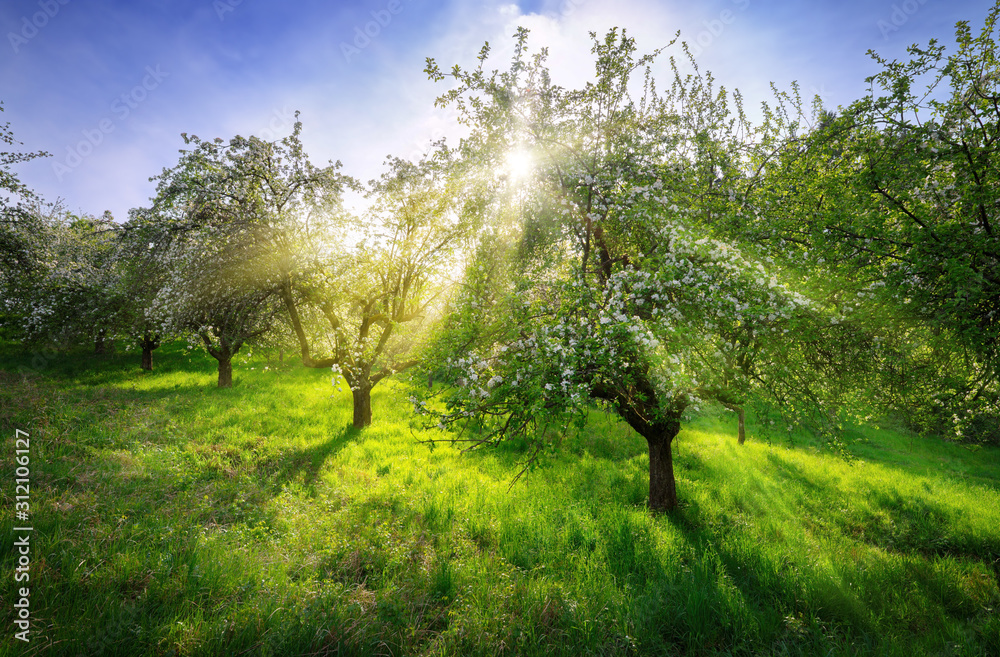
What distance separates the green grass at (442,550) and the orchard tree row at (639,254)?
229cm

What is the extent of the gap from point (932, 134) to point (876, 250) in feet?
7.09

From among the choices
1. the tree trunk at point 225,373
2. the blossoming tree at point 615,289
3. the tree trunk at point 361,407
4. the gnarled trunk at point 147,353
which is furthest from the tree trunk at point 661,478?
the gnarled trunk at point 147,353

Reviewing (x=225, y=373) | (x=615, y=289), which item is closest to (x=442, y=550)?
(x=615, y=289)

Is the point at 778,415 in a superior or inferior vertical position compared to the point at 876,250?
inferior

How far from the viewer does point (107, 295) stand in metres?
17.8

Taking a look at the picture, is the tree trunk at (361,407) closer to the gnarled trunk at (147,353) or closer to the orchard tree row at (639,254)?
the orchard tree row at (639,254)

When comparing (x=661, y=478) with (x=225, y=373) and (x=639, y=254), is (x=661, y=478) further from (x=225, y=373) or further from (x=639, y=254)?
(x=225, y=373)

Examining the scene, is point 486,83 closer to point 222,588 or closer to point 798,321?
point 798,321

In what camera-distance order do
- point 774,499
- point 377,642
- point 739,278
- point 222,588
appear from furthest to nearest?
point 774,499 < point 739,278 < point 222,588 < point 377,642

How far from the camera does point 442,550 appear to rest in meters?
7.35

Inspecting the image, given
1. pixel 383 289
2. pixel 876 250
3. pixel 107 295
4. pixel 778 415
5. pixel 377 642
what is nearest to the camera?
pixel 377 642

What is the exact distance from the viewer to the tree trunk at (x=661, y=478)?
10.4m

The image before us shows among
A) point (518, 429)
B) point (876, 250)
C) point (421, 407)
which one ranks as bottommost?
point (518, 429)

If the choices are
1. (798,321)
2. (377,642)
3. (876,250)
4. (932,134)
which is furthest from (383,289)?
(932,134)
